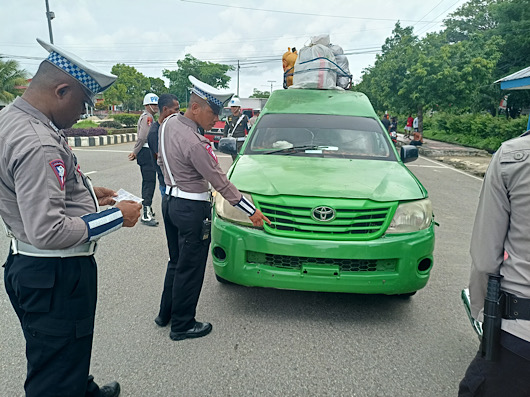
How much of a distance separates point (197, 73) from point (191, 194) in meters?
81.1

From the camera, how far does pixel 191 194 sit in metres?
2.81

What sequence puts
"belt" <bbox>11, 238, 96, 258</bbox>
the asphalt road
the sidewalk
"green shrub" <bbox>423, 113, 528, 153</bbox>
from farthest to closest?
"green shrub" <bbox>423, 113, 528, 153</bbox>
the sidewalk
the asphalt road
"belt" <bbox>11, 238, 96, 258</bbox>

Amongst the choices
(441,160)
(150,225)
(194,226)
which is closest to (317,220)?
(194,226)

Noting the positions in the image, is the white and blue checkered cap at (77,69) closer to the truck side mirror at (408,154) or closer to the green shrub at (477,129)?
the truck side mirror at (408,154)

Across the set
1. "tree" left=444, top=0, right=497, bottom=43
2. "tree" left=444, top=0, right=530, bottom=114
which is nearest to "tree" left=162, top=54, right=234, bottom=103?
"tree" left=444, top=0, right=497, bottom=43

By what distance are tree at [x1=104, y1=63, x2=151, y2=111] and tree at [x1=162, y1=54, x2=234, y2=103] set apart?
15975 mm

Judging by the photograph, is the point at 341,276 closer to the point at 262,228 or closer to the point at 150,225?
the point at 262,228

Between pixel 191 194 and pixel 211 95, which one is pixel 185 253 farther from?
pixel 211 95

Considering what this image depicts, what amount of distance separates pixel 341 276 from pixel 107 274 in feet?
8.08

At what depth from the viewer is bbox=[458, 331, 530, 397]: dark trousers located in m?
1.46

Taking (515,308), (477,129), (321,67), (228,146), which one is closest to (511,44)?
(477,129)

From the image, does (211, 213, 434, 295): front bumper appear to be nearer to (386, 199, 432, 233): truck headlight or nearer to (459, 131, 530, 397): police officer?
(386, 199, 432, 233): truck headlight

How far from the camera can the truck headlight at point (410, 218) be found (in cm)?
308

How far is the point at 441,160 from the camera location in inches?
638
